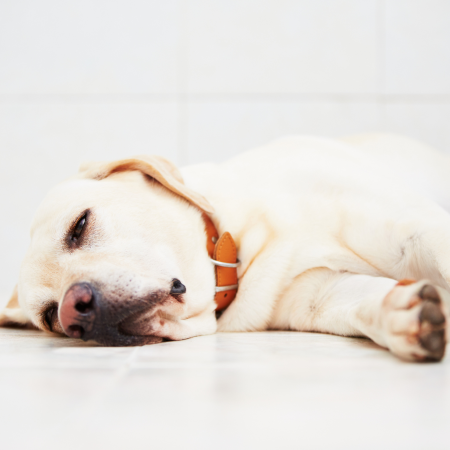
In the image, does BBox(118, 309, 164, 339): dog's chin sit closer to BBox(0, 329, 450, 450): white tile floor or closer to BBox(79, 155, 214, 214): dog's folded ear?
BBox(0, 329, 450, 450): white tile floor

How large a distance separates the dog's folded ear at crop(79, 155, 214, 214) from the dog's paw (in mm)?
913

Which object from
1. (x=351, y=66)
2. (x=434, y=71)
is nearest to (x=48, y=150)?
(x=351, y=66)

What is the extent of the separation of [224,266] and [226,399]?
0.90 metres

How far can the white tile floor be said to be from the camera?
69 centimetres

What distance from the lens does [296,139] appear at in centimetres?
238

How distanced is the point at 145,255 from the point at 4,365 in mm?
534

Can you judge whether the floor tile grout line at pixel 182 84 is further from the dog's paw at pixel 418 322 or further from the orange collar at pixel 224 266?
the dog's paw at pixel 418 322

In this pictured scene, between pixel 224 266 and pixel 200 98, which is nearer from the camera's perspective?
pixel 224 266

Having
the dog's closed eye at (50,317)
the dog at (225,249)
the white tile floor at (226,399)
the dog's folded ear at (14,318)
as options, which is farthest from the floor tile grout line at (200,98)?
the white tile floor at (226,399)

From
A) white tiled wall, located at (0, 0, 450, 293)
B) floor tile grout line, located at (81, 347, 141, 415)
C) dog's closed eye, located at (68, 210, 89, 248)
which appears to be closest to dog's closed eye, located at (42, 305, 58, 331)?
dog's closed eye, located at (68, 210, 89, 248)

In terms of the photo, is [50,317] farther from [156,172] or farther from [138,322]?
[156,172]

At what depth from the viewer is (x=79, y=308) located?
51.9 inches

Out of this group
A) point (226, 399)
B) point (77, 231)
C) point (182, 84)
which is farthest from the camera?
point (182, 84)

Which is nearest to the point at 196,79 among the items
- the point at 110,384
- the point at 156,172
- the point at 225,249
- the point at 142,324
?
the point at 156,172
